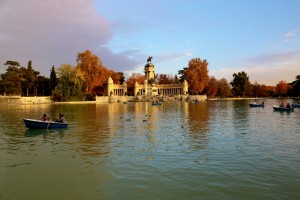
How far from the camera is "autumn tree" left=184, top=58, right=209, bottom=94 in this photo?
109m

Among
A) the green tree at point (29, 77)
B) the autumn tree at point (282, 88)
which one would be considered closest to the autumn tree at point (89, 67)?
the green tree at point (29, 77)

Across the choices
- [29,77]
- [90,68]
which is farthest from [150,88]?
[29,77]

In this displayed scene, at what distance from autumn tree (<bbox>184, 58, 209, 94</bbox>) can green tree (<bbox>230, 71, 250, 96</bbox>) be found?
112 ft

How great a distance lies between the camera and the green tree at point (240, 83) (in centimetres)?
13838

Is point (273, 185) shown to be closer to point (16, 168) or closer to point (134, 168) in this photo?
point (134, 168)

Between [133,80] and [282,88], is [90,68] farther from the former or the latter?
[282,88]

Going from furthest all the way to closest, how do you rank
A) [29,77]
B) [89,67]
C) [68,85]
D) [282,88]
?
[282,88]
[29,77]
[89,67]
[68,85]

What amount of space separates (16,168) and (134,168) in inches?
204

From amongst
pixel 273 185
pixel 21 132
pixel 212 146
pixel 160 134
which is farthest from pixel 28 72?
pixel 273 185

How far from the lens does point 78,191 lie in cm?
955

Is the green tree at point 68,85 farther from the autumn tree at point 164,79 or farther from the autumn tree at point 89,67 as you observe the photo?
the autumn tree at point 164,79

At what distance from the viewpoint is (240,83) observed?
139500 millimetres

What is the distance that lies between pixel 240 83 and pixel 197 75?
39333mm

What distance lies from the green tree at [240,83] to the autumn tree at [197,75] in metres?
34.2
